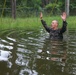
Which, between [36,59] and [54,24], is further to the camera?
[54,24]

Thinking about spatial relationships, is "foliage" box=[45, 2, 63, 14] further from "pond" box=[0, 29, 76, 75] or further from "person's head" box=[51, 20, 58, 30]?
"pond" box=[0, 29, 76, 75]

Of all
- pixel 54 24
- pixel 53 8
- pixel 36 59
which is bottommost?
pixel 36 59

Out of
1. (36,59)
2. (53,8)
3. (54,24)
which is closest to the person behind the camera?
(36,59)

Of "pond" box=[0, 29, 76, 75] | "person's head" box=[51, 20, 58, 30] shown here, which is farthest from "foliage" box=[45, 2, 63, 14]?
"pond" box=[0, 29, 76, 75]

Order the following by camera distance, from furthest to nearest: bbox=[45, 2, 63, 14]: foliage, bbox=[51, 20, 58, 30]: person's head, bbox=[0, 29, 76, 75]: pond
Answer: bbox=[45, 2, 63, 14]: foliage
bbox=[51, 20, 58, 30]: person's head
bbox=[0, 29, 76, 75]: pond

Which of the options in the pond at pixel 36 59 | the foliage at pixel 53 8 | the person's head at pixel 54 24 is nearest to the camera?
the pond at pixel 36 59

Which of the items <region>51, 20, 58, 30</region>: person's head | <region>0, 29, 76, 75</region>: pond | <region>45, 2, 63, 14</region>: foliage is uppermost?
<region>45, 2, 63, 14</region>: foliage

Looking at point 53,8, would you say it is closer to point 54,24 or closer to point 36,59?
point 54,24

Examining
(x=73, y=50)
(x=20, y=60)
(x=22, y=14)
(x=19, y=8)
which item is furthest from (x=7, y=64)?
(x=19, y=8)

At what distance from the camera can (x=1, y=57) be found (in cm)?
884

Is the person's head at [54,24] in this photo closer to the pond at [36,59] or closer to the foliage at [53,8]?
the pond at [36,59]

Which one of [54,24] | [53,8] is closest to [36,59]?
[54,24]

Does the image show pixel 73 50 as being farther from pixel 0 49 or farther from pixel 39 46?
pixel 0 49

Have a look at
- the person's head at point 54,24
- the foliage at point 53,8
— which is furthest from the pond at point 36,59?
the foliage at point 53,8
